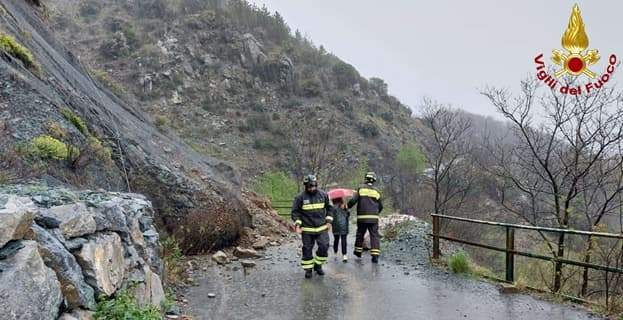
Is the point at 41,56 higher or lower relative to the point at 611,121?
higher

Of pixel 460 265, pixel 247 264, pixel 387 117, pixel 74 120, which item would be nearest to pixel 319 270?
pixel 247 264

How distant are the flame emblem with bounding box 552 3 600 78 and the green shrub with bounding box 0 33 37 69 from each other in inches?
480

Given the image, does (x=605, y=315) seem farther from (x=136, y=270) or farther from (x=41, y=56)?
(x=41, y=56)

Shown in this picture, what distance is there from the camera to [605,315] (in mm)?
6277

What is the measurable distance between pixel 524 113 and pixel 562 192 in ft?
8.75

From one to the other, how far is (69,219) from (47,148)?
130 inches

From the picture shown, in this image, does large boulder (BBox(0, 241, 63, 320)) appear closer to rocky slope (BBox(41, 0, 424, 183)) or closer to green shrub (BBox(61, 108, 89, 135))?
green shrub (BBox(61, 108, 89, 135))

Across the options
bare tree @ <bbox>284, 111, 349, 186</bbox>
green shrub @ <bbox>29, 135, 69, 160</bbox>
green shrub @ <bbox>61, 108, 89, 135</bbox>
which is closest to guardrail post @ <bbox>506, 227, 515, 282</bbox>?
green shrub @ <bbox>29, 135, 69, 160</bbox>

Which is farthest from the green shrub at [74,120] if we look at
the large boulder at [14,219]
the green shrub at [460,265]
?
the green shrub at [460,265]

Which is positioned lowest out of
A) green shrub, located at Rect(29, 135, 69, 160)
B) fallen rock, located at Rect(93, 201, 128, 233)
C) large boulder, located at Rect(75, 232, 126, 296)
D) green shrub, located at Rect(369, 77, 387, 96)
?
large boulder, located at Rect(75, 232, 126, 296)

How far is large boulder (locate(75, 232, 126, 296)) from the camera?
3738 millimetres

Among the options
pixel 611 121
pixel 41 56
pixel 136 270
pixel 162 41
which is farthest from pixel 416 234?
pixel 162 41

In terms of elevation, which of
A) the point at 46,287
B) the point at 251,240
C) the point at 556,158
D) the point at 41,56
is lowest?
the point at 251,240

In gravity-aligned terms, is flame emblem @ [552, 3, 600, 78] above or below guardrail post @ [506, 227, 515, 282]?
above
